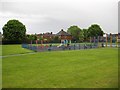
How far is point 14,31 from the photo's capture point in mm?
65812

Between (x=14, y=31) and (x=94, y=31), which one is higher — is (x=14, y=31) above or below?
below

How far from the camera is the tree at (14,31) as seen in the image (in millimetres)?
64188

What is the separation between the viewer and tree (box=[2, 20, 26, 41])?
211 feet

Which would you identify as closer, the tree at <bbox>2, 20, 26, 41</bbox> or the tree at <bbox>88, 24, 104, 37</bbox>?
the tree at <bbox>2, 20, 26, 41</bbox>

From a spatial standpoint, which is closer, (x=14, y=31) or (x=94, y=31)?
(x=14, y=31)

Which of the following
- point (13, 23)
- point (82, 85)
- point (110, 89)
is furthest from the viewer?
point (13, 23)

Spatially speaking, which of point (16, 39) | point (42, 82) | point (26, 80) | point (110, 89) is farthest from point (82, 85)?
point (16, 39)

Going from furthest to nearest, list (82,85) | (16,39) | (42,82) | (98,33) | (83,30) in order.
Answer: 1. (83,30)
2. (98,33)
3. (16,39)
4. (42,82)
5. (82,85)

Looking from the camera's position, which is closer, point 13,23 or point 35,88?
point 35,88

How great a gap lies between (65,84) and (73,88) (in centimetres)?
63

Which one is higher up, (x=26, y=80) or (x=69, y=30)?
(x=69, y=30)

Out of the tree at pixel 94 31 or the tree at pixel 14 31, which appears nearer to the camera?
the tree at pixel 14 31

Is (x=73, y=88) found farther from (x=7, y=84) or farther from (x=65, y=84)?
(x=7, y=84)

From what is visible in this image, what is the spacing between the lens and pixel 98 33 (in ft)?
295
